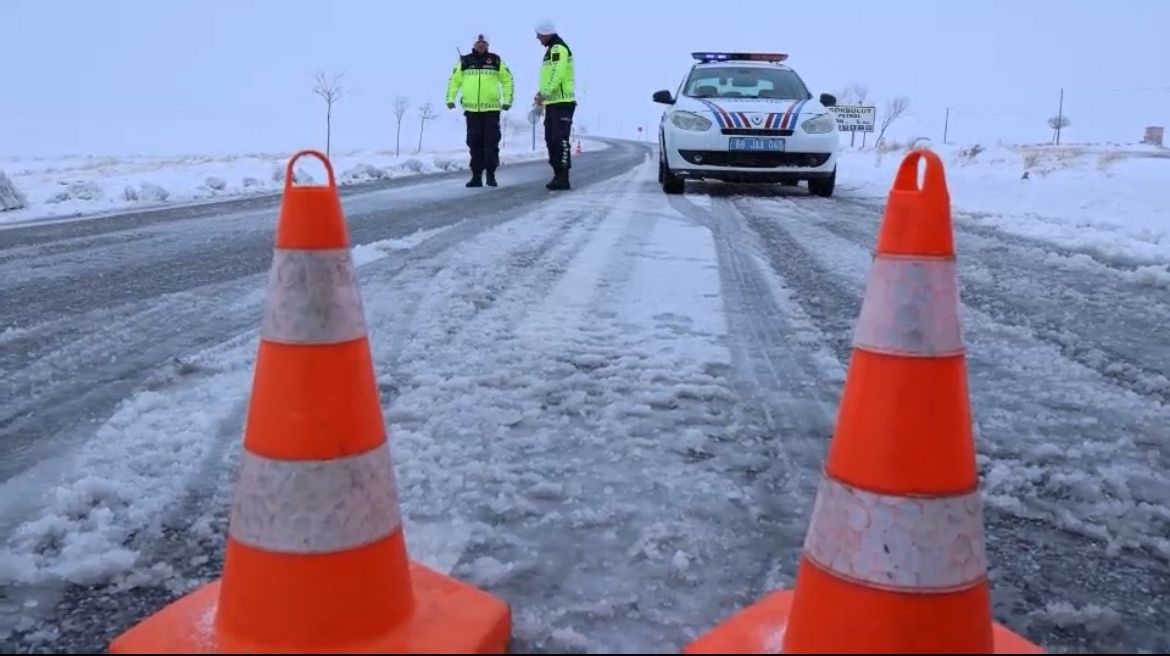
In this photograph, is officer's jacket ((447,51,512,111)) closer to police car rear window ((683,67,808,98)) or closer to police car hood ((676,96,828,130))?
police car rear window ((683,67,808,98))

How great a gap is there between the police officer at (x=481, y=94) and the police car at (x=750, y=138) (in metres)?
2.44

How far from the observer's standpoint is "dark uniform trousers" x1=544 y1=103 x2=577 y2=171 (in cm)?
1070

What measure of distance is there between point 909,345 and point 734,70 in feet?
32.0

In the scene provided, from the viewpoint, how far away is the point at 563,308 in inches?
164

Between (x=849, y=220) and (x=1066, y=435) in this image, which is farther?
(x=849, y=220)


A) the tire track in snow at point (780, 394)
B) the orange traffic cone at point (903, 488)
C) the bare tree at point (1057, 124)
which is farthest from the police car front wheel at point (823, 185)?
the bare tree at point (1057, 124)

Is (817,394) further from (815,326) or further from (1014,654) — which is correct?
(1014,654)

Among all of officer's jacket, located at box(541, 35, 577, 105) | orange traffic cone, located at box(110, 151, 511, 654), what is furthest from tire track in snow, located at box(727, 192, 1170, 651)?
officer's jacket, located at box(541, 35, 577, 105)

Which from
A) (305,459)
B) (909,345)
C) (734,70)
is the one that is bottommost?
(305,459)

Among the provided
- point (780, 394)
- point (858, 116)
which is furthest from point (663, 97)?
point (858, 116)

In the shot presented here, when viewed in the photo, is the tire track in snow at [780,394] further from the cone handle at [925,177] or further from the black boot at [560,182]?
the black boot at [560,182]

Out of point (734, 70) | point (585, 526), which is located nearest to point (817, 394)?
point (585, 526)

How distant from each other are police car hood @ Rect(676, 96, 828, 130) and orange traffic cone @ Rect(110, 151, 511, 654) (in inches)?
326

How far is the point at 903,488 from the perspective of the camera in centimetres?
141
